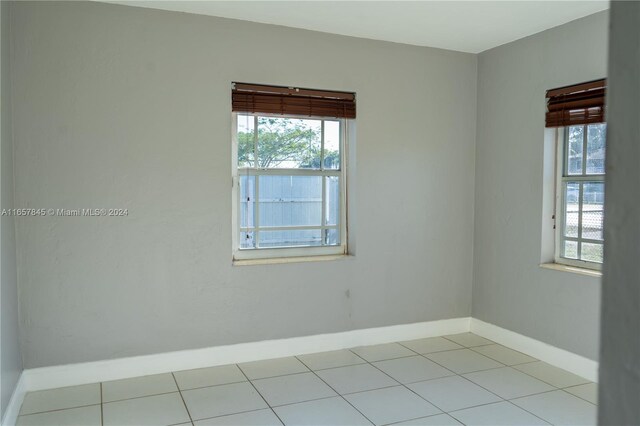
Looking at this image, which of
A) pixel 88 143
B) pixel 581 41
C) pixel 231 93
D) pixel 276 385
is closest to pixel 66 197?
pixel 88 143

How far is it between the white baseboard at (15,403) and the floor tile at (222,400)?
93 centimetres

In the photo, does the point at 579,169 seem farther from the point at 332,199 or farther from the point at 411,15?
the point at 332,199

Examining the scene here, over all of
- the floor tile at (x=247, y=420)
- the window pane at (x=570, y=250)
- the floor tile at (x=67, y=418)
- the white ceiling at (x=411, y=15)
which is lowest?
the floor tile at (x=247, y=420)

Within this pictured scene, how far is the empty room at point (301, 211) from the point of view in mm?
3146

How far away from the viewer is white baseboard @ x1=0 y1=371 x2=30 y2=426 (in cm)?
261

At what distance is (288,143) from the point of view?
4.04 meters

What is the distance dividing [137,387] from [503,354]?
9.26 feet

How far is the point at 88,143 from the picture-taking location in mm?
3297

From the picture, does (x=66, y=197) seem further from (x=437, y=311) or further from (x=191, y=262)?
(x=437, y=311)

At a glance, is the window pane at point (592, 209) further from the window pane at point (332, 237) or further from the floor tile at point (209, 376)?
the floor tile at point (209, 376)

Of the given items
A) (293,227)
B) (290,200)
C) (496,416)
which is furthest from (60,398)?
(496,416)

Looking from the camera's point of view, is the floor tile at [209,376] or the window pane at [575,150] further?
the window pane at [575,150]

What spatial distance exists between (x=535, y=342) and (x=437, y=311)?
868 millimetres

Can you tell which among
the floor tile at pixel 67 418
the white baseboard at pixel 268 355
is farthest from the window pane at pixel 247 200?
the floor tile at pixel 67 418
